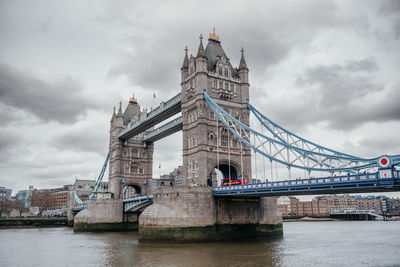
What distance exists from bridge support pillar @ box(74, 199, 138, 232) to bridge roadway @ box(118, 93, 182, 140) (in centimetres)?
1262

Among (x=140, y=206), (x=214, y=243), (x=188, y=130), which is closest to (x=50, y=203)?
(x=140, y=206)

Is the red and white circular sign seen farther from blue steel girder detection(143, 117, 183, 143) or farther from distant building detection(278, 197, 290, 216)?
distant building detection(278, 197, 290, 216)

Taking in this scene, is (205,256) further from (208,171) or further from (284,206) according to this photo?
(284,206)

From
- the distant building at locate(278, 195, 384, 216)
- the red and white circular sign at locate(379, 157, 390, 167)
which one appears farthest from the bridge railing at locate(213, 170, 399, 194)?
the distant building at locate(278, 195, 384, 216)

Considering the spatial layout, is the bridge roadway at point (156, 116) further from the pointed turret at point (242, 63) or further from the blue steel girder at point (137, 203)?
the blue steel girder at point (137, 203)

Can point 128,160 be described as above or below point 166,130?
below

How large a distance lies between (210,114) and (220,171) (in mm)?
7636

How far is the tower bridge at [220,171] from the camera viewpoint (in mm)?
27531

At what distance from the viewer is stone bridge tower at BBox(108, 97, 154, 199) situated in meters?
63.4

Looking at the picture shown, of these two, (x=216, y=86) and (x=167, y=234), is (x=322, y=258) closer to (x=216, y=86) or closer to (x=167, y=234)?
(x=167, y=234)

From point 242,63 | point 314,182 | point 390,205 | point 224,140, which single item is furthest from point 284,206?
point 314,182

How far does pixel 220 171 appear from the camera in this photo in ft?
143

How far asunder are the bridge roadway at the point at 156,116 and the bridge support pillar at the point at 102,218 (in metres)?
12.6

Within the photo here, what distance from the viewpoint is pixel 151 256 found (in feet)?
83.6
